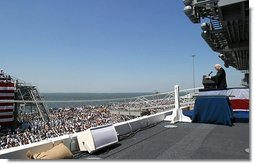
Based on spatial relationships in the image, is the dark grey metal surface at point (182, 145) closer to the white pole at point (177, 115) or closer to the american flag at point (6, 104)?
the white pole at point (177, 115)

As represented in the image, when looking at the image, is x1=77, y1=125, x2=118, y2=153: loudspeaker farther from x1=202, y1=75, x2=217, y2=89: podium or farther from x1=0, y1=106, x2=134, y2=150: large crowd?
x1=0, y1=106, x2=134, y2=150: large crowd

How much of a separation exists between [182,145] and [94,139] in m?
1.42

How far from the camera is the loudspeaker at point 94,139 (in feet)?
12.7

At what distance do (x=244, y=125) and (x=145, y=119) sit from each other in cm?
227

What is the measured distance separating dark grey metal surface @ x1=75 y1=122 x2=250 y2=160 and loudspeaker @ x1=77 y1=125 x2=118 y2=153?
0.10 m

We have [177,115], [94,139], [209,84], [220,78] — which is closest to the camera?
[94,139]

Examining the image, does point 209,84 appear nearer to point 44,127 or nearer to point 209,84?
point 209,84

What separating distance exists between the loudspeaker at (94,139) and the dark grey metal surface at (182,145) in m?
0.10

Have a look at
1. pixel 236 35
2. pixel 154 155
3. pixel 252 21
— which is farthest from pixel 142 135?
pixel 236 35

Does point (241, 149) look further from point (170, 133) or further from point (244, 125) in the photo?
point (244, 125)

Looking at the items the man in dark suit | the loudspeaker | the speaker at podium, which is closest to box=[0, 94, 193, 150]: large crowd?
the loudspeaker

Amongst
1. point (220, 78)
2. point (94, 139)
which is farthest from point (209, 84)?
point (94, 139)

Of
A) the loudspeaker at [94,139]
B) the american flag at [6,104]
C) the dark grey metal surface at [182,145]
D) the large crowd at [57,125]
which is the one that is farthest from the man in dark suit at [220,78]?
the american flag at [6,104]

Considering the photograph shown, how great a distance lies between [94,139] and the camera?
12.7 ft
